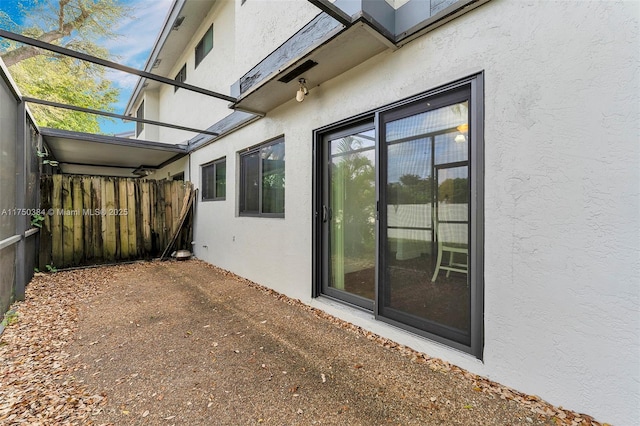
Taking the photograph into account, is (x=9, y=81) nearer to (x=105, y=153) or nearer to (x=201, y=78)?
(x=201, y=78)

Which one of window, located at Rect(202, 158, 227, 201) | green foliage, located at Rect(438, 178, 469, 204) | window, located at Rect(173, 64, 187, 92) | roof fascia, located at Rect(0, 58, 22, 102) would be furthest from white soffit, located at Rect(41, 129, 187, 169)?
green foliage, located at Rect(438, 178, 469, 204)

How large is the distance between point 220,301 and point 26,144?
354 centimetres

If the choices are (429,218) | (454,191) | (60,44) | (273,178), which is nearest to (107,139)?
(273,178)

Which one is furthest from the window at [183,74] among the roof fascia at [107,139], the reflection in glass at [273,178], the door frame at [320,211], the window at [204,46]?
the door frame at [320,211]

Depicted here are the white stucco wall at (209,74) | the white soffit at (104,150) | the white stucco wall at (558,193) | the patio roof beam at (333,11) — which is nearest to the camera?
the white stucco wall at (558,193)

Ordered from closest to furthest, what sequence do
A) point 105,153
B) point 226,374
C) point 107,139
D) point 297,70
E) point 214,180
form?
point 226,374 → point 297,70 → point 214,180 → point 107,139 → point 105,153

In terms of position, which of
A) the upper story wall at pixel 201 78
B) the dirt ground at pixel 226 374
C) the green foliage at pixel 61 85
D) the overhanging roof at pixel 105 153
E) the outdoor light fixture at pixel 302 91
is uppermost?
the green foliage at pixel 61 85

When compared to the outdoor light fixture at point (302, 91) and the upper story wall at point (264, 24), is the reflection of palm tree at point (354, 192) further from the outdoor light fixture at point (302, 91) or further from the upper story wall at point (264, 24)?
the upper story wall at point (264, 24)

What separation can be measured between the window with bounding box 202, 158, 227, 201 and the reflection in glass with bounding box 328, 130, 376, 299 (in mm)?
3321

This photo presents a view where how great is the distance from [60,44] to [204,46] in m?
7.31

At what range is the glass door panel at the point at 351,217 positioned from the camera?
2.97 metres

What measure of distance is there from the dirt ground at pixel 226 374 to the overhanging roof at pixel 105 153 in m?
4.52

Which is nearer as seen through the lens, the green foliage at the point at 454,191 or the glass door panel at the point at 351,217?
the green foliage at the point at 454,191

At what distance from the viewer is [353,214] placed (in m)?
3.17
